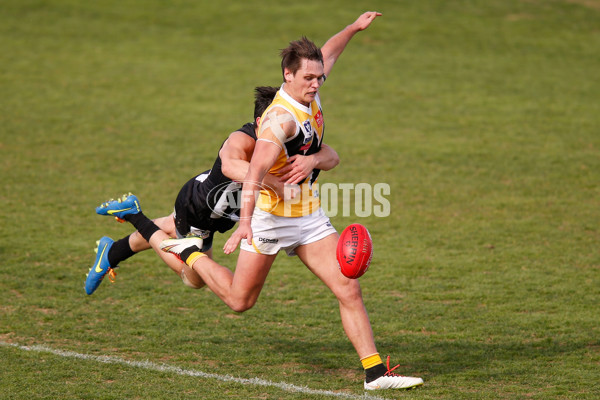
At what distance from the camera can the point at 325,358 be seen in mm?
6711

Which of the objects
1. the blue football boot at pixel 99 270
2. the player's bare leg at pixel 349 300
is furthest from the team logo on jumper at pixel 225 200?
the blue football boot at pixel 99 270

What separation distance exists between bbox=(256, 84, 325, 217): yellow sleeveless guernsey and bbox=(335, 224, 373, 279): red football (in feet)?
1.61

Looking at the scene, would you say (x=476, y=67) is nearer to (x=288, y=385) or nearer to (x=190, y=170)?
(x=190, y=170)

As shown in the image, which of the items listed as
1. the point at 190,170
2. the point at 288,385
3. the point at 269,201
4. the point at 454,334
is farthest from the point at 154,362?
the point at 190,170

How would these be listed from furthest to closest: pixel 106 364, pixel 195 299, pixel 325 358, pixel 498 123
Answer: pixel 498 123 → pixel 195 299 → pixel 325 358 → pixel 106 364

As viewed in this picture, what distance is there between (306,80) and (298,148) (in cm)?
54

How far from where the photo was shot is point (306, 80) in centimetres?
569

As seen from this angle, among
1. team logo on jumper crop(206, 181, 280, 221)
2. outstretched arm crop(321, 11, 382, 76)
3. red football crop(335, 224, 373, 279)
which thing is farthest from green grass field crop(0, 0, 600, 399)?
outstretched arm crop(321, 11, 382, 76)

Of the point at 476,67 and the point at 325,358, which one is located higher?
the point at 476,67

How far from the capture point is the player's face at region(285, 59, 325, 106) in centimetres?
566

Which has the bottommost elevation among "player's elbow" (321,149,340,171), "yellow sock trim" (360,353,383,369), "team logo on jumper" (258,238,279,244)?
"yellow sock trim" (360,353,383,369)

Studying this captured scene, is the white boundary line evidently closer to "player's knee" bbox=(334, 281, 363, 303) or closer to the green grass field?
the green grass field

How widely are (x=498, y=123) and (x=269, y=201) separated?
11.3 m

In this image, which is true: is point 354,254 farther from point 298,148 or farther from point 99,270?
point 99,270
